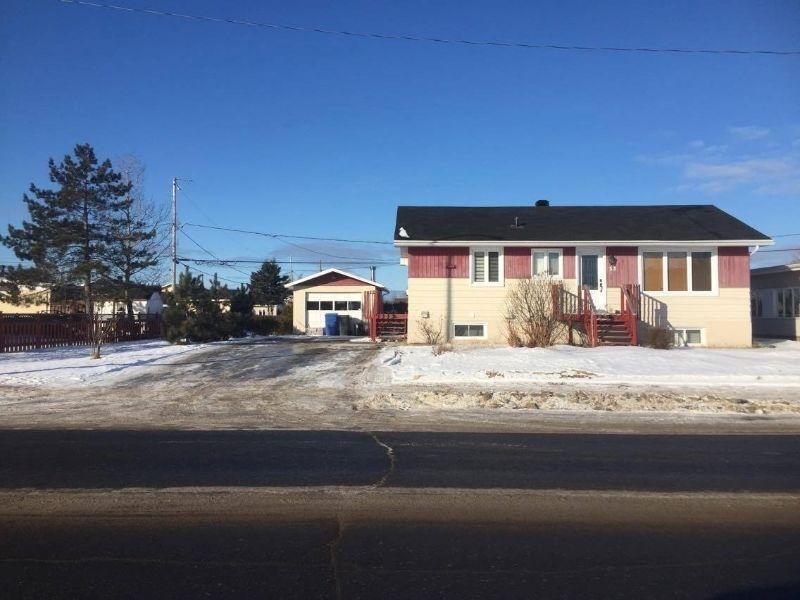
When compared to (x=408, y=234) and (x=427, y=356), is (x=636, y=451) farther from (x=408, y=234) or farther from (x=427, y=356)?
(x=408, y=234)

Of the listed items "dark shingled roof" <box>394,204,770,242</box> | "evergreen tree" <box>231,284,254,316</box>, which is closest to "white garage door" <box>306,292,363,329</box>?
"evergreen tree" <box>231,284,254,316</box>

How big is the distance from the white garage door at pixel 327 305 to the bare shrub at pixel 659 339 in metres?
20.2

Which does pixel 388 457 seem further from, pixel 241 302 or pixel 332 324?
pixel 332 324

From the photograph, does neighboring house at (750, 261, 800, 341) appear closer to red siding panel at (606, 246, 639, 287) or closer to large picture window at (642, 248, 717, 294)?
large picture window at (642, 248, 717, 294)

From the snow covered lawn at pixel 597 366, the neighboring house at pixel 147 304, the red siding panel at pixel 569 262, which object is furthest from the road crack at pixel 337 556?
the neighboring house at pixel 147 304

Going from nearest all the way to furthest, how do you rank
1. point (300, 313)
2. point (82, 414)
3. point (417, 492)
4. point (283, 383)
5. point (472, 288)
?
point (417, 492) → point (82, 414) → point (283, 383) → point (472, 288) → point (300, 313)

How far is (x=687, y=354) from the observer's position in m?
18.7

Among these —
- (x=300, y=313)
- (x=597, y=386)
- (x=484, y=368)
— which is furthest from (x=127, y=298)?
(x=597, y=386)

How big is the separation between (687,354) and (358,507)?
15.3 m

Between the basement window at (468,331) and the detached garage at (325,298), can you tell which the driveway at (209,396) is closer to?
the basement window at (468,331)

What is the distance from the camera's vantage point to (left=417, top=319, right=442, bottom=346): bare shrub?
22703mm

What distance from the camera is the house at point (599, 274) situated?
22.6 meters

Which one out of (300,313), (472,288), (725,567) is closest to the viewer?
(725,567)

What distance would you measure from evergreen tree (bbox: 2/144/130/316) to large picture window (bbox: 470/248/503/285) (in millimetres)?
21219
